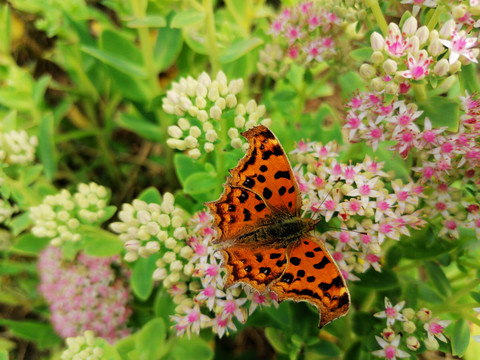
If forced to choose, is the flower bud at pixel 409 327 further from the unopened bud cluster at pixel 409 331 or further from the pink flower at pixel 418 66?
the pink flower at pixel 418 66

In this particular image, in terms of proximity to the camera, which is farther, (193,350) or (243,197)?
(193,350)

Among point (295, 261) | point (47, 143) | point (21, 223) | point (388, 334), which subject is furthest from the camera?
point (47, 143)

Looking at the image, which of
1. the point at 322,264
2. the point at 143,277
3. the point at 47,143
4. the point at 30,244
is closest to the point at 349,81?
the point at 322,264

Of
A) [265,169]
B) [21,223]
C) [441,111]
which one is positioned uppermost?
[441,111]

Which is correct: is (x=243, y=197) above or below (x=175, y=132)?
below

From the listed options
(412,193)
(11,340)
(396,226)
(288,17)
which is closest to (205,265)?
A: (396,226)

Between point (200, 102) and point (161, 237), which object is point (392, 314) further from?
point (200, 102)

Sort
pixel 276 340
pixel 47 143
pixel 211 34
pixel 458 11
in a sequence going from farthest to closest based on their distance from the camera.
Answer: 1. pixel 47 143
2. pixel 211 34
3. pixel 276 340
4. pixel 458 11
